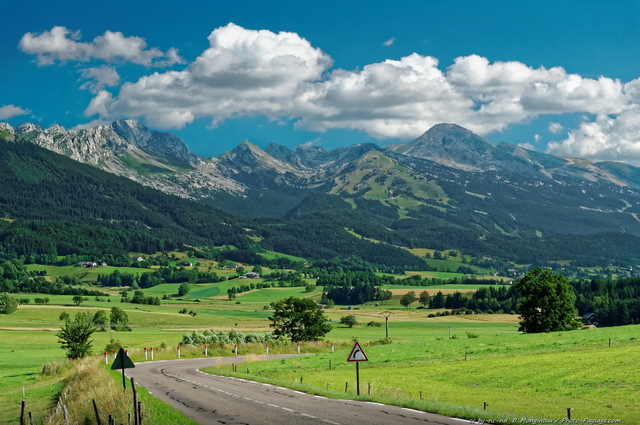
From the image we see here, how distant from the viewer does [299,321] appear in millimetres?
95500

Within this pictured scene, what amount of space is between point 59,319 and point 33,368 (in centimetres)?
7840

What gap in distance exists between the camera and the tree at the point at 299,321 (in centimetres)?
9444

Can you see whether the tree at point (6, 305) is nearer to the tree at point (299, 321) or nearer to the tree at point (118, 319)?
the tree at point (118, 319)

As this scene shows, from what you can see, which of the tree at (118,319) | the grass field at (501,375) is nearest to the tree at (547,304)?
the grass field at (501,375)

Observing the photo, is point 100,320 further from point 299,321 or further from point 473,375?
point 473,375

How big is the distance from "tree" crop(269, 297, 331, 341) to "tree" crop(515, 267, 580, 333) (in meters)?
→ 29.9

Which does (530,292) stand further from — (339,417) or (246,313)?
(246,313)

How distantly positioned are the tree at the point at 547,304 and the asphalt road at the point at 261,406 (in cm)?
6371

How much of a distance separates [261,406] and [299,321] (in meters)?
65.9

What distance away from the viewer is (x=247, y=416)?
26906 millimetres

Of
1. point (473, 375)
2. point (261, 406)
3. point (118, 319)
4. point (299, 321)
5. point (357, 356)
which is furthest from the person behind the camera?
point (118, 319)

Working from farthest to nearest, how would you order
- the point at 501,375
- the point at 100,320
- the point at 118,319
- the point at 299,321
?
the point at 118,319
the point at 100,320
the point at 299,321
the point at 501,375

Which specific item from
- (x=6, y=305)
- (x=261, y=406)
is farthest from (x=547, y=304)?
(x=6, y=305)

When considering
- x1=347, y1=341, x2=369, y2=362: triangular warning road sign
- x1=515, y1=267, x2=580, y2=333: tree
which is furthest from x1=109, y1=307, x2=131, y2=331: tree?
x1=347, y1=341, x2=369, y2=362: triangular warning road sign
